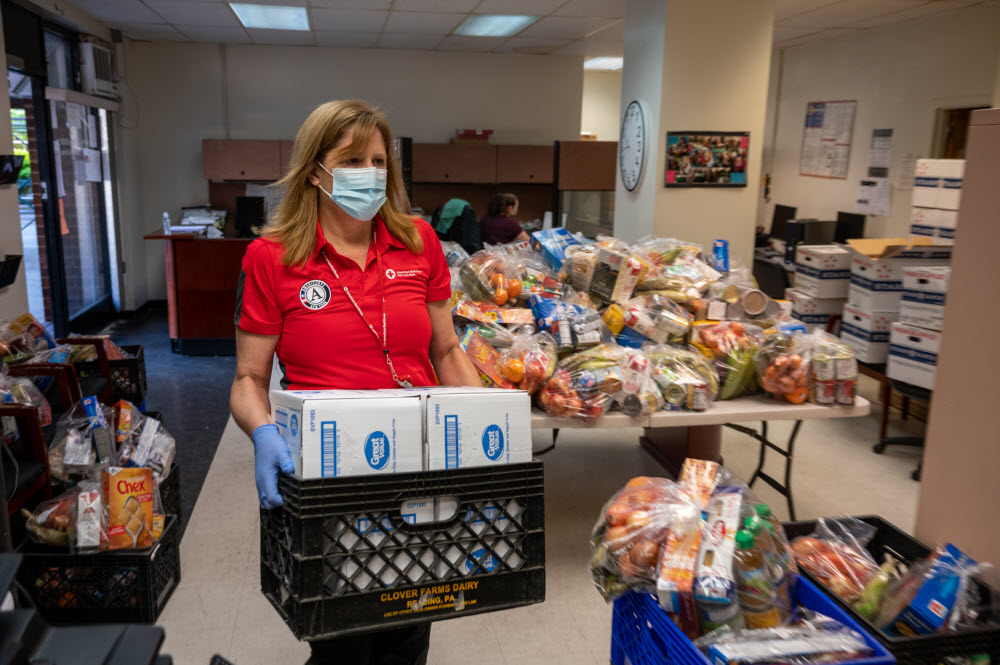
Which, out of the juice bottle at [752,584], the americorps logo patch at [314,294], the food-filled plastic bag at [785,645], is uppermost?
the americorps logo patch at [314,294]

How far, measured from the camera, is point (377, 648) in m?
1.54

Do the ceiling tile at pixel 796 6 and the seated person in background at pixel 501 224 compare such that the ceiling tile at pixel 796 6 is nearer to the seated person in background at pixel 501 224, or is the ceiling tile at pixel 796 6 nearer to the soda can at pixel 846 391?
the seated person in background at pixel 501 224

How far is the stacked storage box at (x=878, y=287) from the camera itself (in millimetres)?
4305

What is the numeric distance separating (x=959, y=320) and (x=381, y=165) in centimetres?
116

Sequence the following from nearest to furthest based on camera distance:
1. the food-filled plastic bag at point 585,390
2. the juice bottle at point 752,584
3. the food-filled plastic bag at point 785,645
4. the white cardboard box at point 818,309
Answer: the food-filled plastic bag at point 785,645 → the juice bottle at point 752,584 → the food-filled plastic bag at point 585,390 → the white cardboard box at point 818,309

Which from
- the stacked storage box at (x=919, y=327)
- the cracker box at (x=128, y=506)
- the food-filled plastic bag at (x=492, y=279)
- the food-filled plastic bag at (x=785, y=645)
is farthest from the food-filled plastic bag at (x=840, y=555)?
the stacked storage box at (x=919, y=327)

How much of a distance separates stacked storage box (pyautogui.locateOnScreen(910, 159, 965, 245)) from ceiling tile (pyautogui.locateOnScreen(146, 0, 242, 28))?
17.7 ft

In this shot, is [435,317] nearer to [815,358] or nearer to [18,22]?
[815,358]

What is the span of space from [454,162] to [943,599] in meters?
7.77

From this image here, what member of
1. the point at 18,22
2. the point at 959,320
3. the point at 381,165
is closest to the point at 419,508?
the point at 381,165

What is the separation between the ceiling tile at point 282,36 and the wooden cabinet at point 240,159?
105cm

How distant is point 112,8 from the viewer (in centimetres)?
632

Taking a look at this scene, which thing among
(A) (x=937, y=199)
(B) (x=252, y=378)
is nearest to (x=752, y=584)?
(B) (x=252, y=378)

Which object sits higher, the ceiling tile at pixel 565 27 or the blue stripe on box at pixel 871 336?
the ceiling tile at pixel 565 27
